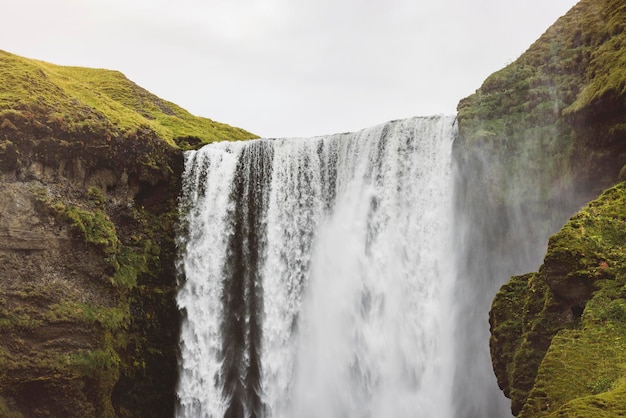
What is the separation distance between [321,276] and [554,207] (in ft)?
29.4

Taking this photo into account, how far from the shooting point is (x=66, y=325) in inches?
719

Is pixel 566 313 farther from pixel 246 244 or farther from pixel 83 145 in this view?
pixel 83 145

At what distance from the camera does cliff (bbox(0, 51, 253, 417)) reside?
58.4 ft

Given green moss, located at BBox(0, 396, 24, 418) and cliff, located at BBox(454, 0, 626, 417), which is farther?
green moss, located at BBox(0, 396, 24, 418)

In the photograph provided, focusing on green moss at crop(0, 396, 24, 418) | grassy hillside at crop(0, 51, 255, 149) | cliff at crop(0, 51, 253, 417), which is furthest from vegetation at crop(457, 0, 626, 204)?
green moss at crop(0, 396, 24, 418)

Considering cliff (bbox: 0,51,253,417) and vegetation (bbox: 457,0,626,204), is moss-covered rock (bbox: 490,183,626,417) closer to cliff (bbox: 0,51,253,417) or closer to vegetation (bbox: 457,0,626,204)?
vegetation (bbox: 457,0,626,204)

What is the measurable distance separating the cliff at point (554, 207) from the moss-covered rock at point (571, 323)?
0.02 m

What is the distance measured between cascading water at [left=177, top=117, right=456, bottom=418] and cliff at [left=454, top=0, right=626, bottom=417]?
1.52m

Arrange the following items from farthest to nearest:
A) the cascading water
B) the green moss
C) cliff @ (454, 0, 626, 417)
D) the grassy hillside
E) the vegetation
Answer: the grassy hillside < the cascading water < the green moss < the vegetation < cliff @ (454, 0, 626, 417)

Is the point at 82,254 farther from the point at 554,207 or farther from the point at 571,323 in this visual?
the point at 571,323

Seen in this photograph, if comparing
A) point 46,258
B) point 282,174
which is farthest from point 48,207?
point 282,174

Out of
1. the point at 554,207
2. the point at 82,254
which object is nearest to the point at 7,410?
the point at 82,254

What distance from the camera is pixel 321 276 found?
2200 centimetres

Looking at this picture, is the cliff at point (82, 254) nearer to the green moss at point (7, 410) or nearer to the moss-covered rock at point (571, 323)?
the green moss at point (7, 410)
